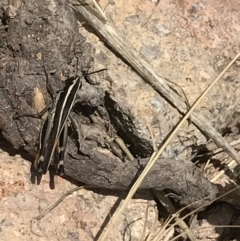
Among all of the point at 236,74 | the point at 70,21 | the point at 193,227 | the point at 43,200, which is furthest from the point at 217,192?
the point at 70,21

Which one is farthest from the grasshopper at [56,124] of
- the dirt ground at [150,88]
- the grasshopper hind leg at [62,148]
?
the dirt ground at [150,88]

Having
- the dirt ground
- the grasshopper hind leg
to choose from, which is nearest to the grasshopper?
the grasshopper hind leg

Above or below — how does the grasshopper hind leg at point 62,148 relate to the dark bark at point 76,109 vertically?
below

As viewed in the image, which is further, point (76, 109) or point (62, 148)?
point (76, 109)

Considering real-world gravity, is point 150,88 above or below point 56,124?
above

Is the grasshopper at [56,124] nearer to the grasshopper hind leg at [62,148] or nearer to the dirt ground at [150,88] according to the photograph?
the grasshopper hind leg at [62,148]

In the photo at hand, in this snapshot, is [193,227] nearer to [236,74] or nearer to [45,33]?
[236,74]

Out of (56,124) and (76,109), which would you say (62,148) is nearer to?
(56,124)

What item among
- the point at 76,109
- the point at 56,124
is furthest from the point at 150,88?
the point at 56,124

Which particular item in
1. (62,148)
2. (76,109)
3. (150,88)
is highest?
(150,88)
